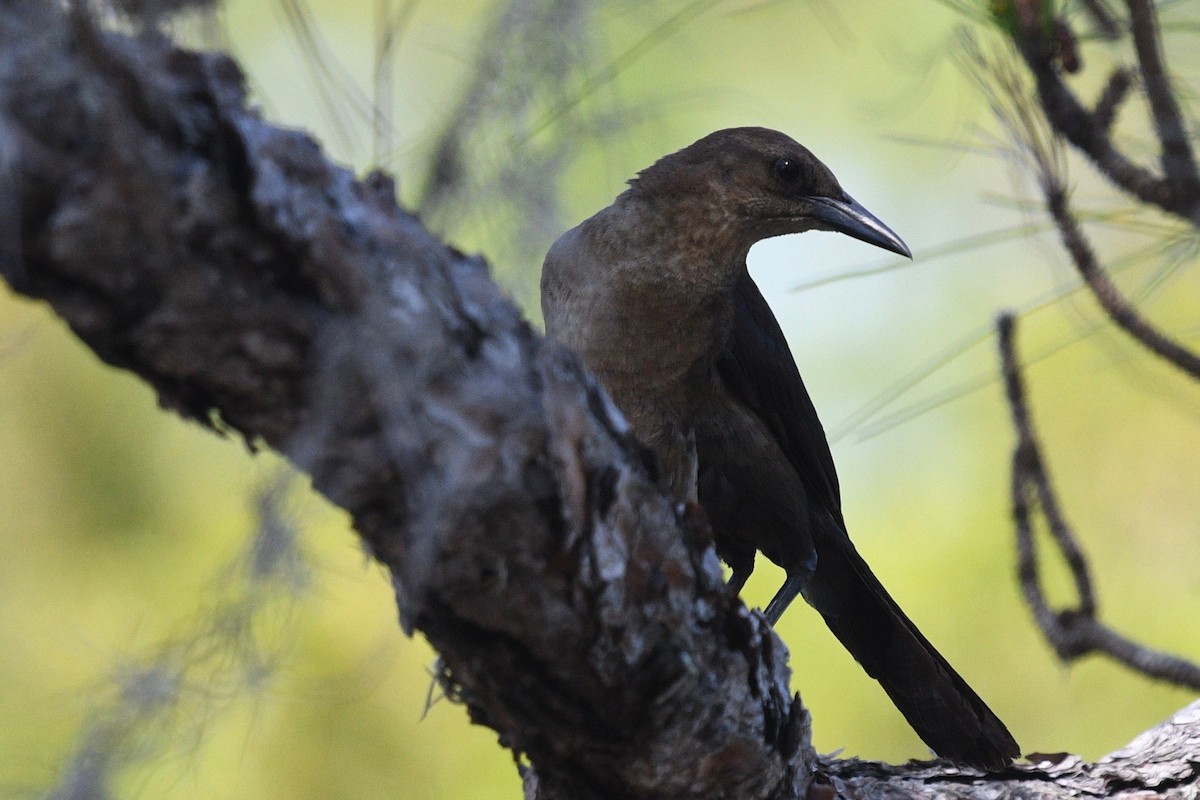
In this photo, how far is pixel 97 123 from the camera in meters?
1.17

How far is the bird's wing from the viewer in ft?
11.1

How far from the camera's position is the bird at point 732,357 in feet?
10.2

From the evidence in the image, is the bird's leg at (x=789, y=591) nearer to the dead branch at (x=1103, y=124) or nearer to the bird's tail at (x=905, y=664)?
the bird's tail at (x=905, y=664)

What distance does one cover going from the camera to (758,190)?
3.33 metres

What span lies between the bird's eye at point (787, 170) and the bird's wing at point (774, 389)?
327 millimetres

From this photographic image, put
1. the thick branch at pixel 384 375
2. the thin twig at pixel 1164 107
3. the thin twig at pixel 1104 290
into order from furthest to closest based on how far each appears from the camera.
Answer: the thin twig at pixel 1104 290 → the thin twig at pixel 1164 107 → the thick branch at pixel 384 375

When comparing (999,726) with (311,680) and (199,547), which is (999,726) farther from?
(199,547)

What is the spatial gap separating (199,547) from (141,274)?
387 cm

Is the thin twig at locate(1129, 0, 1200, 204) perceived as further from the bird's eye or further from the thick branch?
the thick branch

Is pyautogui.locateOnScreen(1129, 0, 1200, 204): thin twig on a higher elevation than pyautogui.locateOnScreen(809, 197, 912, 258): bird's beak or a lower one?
lower

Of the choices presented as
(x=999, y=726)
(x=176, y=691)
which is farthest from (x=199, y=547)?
(x=176, y=691)

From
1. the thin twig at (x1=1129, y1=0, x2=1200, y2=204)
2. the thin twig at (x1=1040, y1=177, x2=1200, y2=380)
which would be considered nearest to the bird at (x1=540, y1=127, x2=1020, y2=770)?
the thin twig at (x1=1040, y1=177, x2=1200, y2=380)

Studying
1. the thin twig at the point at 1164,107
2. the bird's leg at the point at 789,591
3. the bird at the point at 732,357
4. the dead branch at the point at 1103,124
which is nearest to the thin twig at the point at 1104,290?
the dead branch at the point at 1103,124

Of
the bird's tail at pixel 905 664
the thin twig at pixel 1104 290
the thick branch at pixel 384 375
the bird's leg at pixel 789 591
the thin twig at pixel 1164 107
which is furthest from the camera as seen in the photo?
the bird's leg at pixel 789 591
